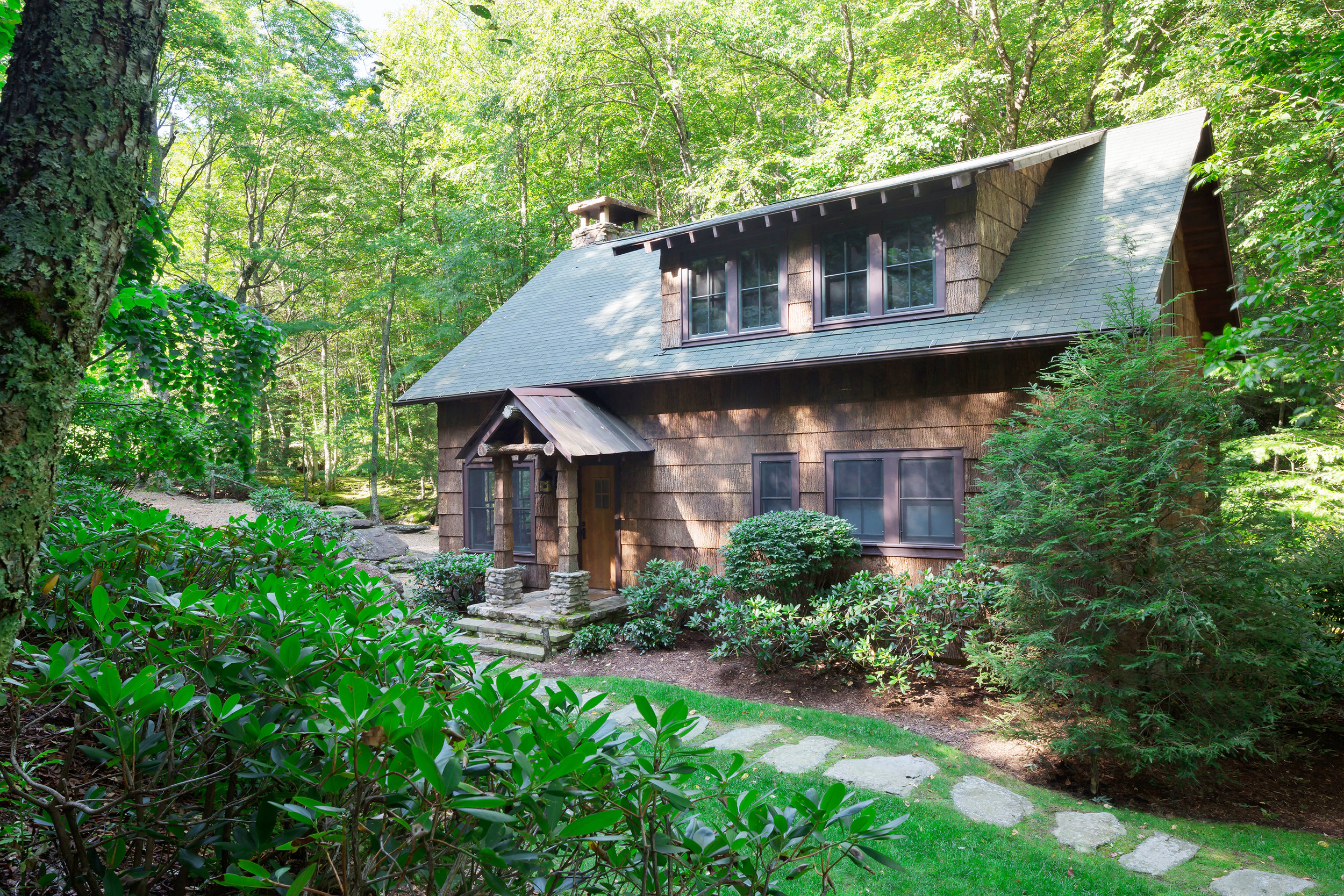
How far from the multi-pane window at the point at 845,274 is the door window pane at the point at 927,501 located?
2.04m

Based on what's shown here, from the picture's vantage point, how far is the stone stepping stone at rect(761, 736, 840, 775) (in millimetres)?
5367

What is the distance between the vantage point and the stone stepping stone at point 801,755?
5.37 metres

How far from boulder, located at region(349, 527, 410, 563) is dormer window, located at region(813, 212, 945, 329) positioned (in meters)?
11.0

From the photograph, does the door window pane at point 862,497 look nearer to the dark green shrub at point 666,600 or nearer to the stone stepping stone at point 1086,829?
the dark green shrub at point 666,600

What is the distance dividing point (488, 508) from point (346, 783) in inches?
428

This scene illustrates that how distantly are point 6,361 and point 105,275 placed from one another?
0.32 meters

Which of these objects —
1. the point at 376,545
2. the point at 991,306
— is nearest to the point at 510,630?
the point at 991,306

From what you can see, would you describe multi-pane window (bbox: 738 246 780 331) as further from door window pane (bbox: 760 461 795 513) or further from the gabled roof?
door window pane (bbox: 760 461 795 513)

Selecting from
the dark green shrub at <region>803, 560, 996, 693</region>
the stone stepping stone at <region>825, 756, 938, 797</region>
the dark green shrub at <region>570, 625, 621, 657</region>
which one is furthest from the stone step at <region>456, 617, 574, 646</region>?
the stone stepping stone at <region>825, 756, 938, 797</region>

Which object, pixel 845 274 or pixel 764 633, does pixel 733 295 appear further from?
pixel 764 633

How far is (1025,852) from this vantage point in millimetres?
4207

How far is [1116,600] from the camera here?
5336 mm

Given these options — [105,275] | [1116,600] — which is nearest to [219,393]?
[105,275]

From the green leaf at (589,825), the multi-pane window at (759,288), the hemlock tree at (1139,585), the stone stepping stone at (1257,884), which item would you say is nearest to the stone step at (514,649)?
the multi-pane window at (759,288)
